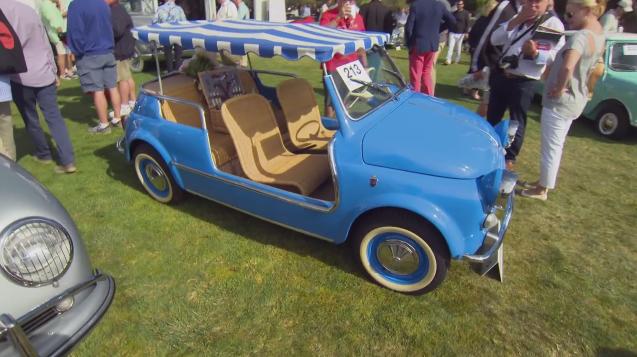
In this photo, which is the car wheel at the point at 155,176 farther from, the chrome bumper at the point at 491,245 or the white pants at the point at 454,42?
the white pants at the point at 454,42

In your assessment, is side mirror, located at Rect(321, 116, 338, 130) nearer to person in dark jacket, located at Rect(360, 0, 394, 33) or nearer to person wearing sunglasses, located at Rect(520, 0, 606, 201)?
person wearing sunglasses, located at Rect(520, 0, 606, 201)

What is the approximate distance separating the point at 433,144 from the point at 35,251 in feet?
7.60

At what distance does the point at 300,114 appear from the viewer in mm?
3916

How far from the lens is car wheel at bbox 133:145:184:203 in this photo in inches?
147

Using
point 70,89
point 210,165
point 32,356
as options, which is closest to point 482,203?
point 210,165

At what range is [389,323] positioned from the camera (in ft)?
8.45

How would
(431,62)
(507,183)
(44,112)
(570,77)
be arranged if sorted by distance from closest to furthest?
1. (507,183)
2. (570,77)
3. (44,112)
4. (431,62)

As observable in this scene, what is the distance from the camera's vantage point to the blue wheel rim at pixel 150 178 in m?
3.81

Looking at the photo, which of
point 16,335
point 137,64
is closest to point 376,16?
point 137,64

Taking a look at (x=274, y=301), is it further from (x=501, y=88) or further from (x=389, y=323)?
(x=501, y=88)

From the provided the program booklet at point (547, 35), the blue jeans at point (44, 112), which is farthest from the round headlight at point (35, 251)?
the program booklet at point (547, 35)

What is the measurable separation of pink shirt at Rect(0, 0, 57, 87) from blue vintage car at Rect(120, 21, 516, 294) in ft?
3.46

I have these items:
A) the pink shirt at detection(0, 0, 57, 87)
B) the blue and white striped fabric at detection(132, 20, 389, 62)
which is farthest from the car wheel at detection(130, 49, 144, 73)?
the blue and white striped fabric at detection(132, 20, 389, 62)

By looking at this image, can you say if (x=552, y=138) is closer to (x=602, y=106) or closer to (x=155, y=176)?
(x=602, y=106)
